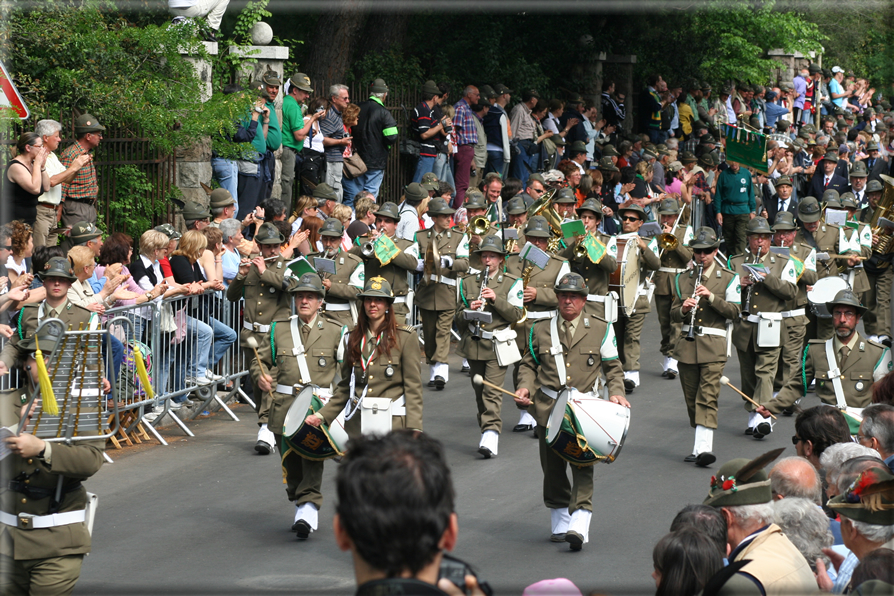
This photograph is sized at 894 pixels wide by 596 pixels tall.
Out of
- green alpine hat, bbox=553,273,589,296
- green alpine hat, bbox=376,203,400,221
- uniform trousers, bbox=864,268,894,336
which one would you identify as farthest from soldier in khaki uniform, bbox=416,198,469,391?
uniform trousers, bbox=864,268,894,336

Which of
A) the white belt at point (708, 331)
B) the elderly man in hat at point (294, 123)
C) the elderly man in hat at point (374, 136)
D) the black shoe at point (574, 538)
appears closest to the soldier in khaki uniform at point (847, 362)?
the white belt at point (708, 331)

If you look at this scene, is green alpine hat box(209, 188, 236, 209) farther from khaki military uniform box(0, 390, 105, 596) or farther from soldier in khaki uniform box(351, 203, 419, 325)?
khaki military uniform box(0, 390, 105, 596)

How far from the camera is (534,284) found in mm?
12469

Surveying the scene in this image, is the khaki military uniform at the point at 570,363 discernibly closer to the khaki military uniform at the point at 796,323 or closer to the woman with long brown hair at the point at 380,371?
the woman with long brown hair at the point at 380,371

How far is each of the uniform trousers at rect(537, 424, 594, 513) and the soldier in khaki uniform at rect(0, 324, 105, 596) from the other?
381cm

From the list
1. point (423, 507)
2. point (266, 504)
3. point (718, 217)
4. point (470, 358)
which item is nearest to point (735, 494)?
point (423, 507)

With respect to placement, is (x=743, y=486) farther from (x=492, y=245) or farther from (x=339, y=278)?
(x=339, y=278)

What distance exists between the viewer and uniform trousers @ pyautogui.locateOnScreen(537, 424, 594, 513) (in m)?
8.74

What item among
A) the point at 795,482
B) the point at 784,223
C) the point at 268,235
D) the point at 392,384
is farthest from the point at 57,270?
the point at 784,223

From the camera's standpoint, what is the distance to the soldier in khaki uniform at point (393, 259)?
43.5ft

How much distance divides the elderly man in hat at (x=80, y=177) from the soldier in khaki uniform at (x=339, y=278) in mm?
2490

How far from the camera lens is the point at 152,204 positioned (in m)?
14.1

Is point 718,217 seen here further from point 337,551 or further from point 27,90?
point 337,551

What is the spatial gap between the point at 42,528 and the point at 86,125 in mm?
7010
